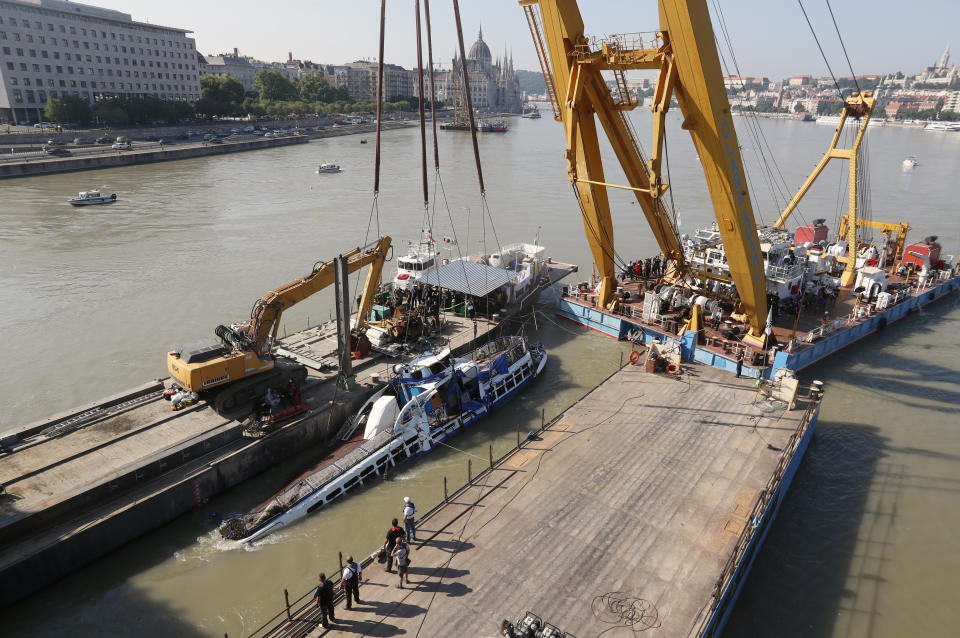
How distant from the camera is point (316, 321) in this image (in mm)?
30047

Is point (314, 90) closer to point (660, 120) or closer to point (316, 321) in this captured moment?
point (316, 321)

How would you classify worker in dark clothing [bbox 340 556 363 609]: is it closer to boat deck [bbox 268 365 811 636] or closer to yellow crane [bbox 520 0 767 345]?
boat deck [bbox 268 365 811 636]

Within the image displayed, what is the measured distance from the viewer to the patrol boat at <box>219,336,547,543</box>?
15930mm

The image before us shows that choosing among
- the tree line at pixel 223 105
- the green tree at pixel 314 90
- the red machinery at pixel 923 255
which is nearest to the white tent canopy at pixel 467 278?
the red machinery at pixel 923 255

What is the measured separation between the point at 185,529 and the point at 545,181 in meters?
67.4

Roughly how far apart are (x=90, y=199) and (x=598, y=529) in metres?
61.2

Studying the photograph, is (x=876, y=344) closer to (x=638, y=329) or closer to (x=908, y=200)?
(x=638, y=329)

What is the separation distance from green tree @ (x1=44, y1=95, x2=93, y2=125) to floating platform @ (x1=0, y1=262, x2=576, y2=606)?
3773 inches

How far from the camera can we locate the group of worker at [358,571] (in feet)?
35.0

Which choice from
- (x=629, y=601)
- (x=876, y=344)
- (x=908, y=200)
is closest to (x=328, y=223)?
(x=876, y=344)

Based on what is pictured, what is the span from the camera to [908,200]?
213ft

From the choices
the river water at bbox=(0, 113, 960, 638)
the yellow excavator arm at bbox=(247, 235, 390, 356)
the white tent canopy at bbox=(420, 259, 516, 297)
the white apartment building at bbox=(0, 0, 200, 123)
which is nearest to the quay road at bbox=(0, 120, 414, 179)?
the river water at bbox=(0, 113, 960, 638)

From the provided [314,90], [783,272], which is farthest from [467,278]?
[314,90]

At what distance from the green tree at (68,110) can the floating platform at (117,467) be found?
9584 centimetres
